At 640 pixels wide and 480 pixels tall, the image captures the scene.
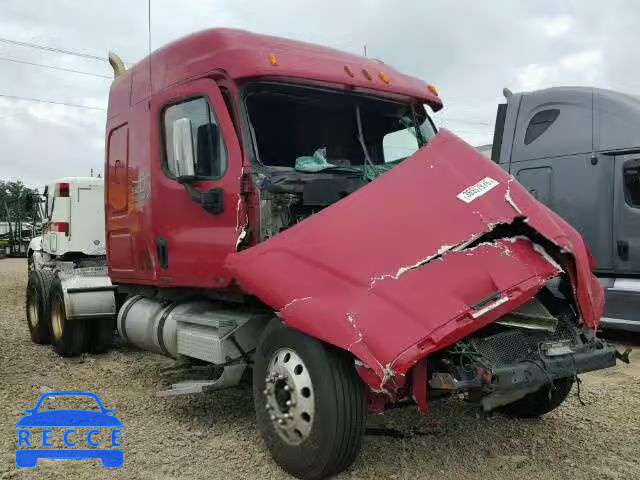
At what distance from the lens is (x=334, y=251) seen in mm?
3596

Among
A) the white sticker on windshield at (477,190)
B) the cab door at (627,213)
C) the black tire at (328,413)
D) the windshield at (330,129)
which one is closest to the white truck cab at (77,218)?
the windshield at (330,129)

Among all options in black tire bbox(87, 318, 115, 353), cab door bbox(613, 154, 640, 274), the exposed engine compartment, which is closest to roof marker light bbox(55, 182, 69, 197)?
black tire bbox(87, 318, 115, 353)

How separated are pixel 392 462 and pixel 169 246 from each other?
236 centimetres

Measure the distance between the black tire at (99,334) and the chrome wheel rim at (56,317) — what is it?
1.10 feet

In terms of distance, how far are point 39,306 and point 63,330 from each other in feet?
3.59

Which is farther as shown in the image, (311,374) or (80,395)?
(80,395)

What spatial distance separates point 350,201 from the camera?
3.83 m

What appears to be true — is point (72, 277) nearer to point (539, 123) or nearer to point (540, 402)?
point (540, 402)

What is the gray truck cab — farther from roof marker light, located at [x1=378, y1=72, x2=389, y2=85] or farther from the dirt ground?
roof marker light, located at [x1=378, y1=72, x2=389, y2=85]

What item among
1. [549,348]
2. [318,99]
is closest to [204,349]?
[318,99]

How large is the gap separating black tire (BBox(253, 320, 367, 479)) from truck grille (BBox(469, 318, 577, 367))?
0.70 m

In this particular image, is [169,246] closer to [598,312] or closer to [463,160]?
[463,160]

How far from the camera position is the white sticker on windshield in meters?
3.63

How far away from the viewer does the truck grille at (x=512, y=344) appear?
11.5ft
